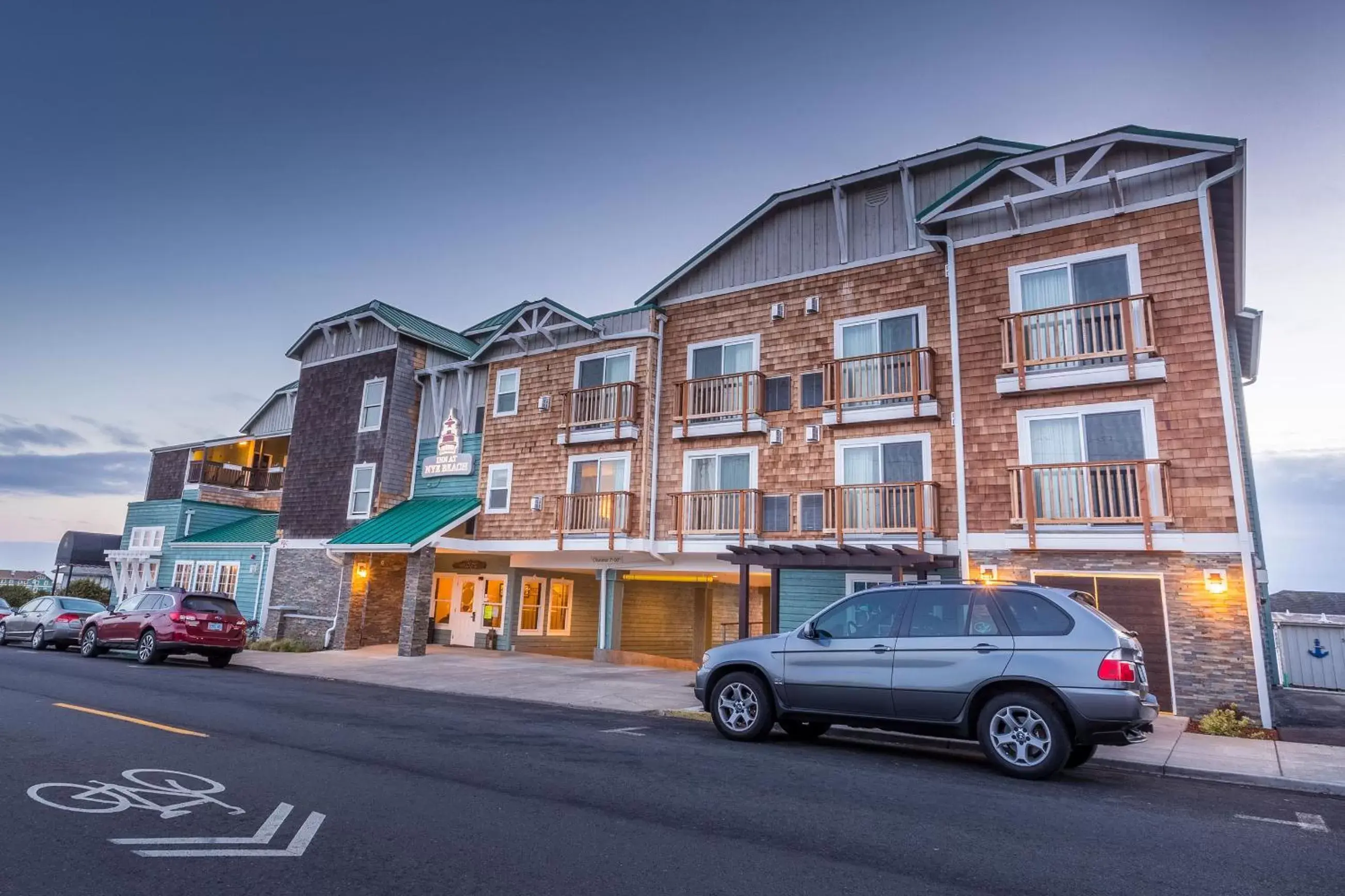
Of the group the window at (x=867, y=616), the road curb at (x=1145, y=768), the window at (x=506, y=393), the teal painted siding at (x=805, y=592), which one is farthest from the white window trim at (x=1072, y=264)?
the window at (x=506, y=393)

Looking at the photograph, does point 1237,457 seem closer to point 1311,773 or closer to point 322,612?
A: point 1311,773

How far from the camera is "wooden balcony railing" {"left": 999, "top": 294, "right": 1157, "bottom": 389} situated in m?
13.7

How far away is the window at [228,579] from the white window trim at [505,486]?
Result: 401 inches

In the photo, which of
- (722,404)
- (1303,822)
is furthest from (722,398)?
(1303,822)

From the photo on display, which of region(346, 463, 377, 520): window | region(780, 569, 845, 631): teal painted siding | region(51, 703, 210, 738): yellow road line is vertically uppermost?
region(346, 463, 377, 520): window

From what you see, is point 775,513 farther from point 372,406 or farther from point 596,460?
point 372,406

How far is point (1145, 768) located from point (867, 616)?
129 inches

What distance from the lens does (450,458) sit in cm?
2377

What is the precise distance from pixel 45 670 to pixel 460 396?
12.4 metres

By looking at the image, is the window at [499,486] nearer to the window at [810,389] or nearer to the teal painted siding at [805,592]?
the teal painted siding at [805,592]

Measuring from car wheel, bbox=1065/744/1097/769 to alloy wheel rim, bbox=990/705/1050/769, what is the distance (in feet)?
2.33

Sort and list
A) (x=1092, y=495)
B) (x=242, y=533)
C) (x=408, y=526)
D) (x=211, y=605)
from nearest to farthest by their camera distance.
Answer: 1. (x=1092, y=495)
2. (x=211, y=605)
3. (x=408, y=526)
4. (x=242, y=533)

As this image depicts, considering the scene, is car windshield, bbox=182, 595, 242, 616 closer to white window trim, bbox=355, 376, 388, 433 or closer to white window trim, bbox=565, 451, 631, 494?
white window trim, bbox=355, 376, 388, 433

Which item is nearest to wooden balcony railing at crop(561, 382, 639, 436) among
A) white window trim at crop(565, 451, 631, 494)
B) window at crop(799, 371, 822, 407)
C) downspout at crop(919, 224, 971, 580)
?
white window trim at crop(565, 451, 631, 494)
